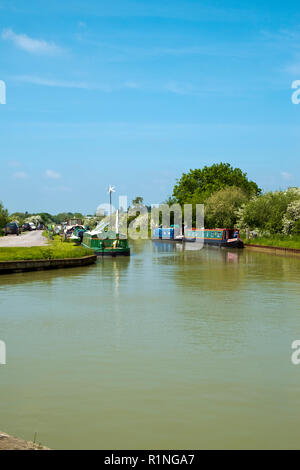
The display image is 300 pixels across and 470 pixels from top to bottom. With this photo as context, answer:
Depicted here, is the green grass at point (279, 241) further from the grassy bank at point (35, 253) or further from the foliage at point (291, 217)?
the grassy bank at point (35, 253)

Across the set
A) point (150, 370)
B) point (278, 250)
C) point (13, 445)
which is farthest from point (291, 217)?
point (13, 445)

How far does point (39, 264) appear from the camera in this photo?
3856 centimetres

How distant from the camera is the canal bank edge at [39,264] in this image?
3591 centimetres

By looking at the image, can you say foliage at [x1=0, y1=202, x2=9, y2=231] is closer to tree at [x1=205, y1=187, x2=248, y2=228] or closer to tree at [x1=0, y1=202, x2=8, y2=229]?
tree at [x1=0, y1=202, x2=8, y2=229]

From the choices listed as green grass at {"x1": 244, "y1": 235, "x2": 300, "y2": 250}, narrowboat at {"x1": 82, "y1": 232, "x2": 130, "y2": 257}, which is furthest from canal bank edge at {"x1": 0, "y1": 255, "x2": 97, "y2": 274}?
green grass at {"x1": 244, "y1": 235, "x2": 300, "y2": 250}

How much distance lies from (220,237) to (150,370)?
69391mm

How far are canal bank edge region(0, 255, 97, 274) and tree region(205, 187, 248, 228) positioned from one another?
5234 centimetres

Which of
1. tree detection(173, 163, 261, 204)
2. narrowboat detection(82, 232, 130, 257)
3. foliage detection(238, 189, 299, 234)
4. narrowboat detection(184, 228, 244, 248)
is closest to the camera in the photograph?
narrowboat detection(82, 232, 130, 257)

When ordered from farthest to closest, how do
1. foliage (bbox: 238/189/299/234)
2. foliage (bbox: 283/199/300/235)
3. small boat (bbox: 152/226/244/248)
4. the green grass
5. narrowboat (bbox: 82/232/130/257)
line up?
small boat (bbox: 152/226/244/248) → foliage (bbox: 238/189/299/234) → foliage (bbox: 283/199/300/235) → the green grass → narrowboat (bbox: 82/232/130/257)

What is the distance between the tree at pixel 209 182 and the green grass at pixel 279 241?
1387 inches

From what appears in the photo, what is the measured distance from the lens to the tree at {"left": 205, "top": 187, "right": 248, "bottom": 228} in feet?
308

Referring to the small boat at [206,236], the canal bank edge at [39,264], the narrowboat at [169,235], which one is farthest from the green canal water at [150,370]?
the narrowboat at [169,235]

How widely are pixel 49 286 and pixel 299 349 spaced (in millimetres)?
17978

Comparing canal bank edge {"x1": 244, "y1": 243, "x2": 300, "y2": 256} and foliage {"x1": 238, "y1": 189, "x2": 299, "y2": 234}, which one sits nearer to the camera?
canal bank edge {"x1": 244, "y1": 243, "x2": 300, "y2": 256}
